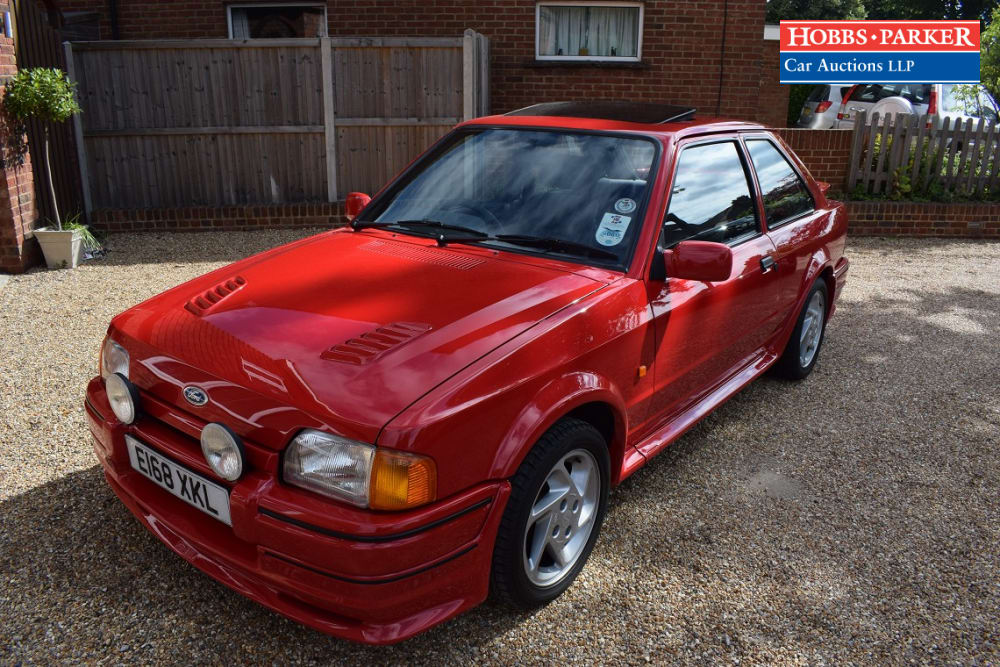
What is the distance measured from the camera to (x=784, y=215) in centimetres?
423

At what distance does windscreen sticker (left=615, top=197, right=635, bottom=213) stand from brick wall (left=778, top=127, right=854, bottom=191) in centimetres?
747

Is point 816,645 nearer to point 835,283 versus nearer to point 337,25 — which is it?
point 835,283

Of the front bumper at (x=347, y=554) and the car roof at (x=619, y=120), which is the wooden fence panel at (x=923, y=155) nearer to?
the car roof at (x=619, y=120)

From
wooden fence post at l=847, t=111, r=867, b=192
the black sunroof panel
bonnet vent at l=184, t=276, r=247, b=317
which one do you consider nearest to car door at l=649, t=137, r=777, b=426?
the black sunroof panel

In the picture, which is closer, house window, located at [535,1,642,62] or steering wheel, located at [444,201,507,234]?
steering wheel, located at [444,201,507,234]

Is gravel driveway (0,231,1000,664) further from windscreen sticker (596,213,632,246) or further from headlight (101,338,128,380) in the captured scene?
windscreen sticker (596,213,632,246)

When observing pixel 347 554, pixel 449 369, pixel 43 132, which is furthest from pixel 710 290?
pixel 43 132

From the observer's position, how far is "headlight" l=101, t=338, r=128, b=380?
2637 mm

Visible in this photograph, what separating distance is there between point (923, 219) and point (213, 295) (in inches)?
381

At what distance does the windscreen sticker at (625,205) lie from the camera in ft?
10.1

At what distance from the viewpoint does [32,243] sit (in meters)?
7.07

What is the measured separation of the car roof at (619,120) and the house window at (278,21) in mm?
7941

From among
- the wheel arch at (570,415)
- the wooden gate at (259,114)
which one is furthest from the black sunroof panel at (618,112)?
the wooden gate at (259,114)

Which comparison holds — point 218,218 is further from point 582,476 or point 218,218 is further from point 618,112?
point 582,476
